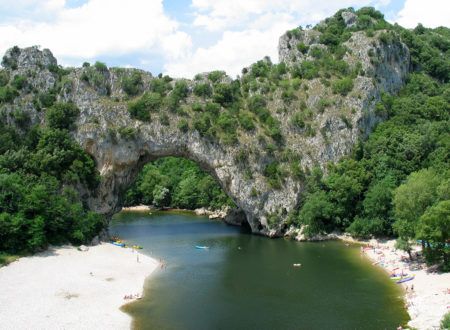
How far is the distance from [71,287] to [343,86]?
5290cm

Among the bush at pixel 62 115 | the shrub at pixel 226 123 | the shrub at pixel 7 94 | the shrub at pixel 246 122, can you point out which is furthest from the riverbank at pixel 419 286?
the shrub at pixel 7 94

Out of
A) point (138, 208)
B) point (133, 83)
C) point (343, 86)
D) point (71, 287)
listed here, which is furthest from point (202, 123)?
point (138, 208)

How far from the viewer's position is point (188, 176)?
113m

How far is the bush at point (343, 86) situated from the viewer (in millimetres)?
78438

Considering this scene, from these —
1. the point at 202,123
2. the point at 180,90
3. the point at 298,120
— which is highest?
A: the point at 180,90

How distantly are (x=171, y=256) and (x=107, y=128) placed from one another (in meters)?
22.3

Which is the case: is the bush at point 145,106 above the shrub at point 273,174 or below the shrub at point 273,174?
above

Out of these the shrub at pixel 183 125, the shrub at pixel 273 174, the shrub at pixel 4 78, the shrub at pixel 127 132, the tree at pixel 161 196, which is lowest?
the tree at pixel 161 196

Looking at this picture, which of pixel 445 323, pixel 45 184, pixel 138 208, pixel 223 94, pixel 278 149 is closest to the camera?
pixel 445 323

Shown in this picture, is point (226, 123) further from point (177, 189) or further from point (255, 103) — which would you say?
point (177, 189)

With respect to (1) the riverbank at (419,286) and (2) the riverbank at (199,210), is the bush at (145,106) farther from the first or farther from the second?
(1) the riverbank at (419,286)

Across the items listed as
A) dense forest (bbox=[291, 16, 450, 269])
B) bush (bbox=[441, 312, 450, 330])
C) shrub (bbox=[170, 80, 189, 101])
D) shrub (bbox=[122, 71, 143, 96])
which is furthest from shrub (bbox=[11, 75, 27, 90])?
bush (bbox=[441, 312, 450, 330])

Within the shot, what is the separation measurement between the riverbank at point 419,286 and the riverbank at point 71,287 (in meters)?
20.9

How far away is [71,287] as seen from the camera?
43.3 m
